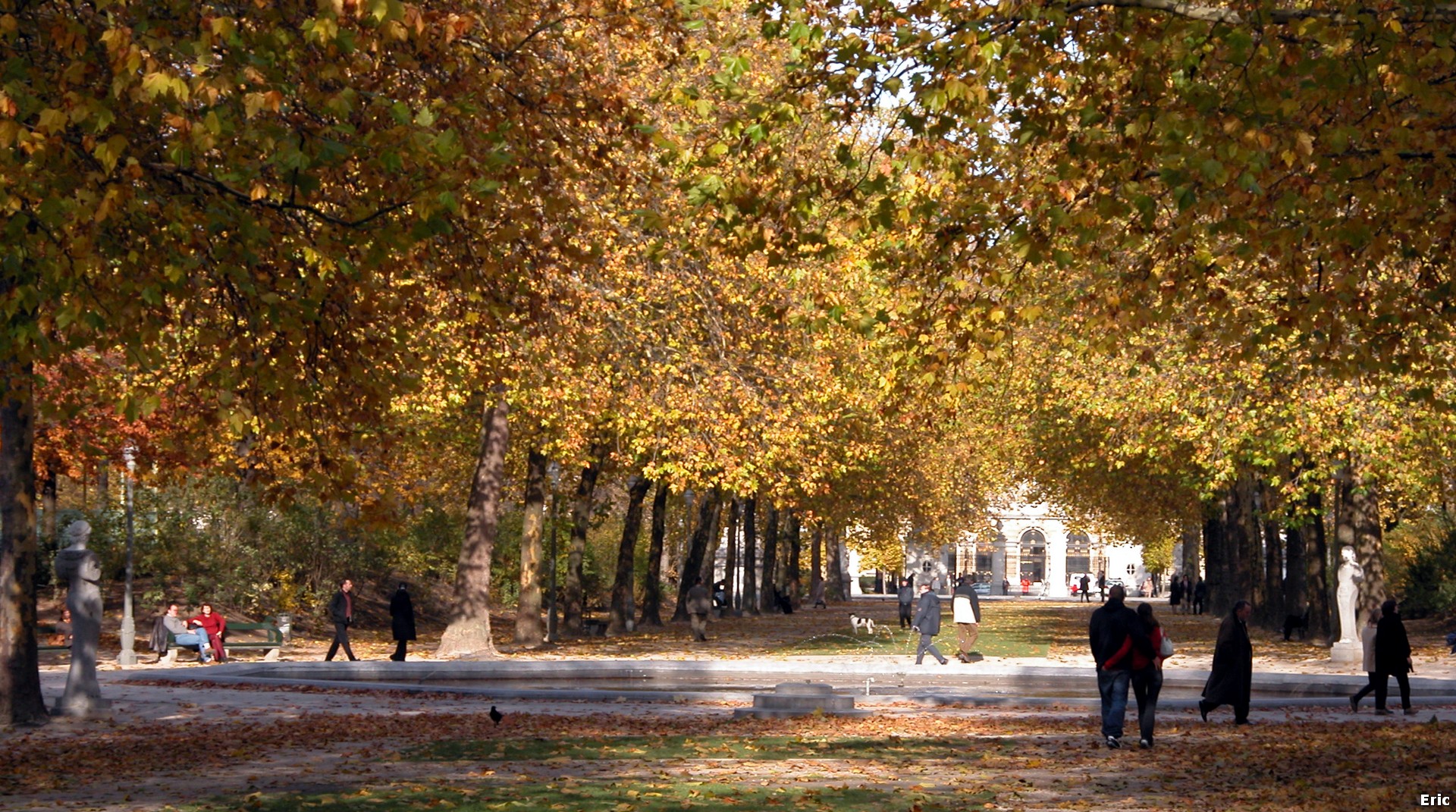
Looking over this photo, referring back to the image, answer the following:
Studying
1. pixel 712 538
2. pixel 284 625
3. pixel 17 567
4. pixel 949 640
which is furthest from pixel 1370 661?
pixel 712 538

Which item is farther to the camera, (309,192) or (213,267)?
(213,267)

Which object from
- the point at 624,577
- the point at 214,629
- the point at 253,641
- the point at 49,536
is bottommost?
the point at 253,641

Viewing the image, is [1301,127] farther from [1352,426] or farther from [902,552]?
[902,552]

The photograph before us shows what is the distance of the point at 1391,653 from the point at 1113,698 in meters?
5.27

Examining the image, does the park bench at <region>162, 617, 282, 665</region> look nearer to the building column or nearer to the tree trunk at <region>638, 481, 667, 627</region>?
the tree trunk at <region>638, 481, 667, 627</region>

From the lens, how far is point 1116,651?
16.6 m

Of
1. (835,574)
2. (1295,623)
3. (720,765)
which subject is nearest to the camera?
(720,765)

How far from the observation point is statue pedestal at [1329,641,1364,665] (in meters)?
30.7

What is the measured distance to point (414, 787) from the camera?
526 inches

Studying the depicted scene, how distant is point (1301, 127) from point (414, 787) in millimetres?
8124

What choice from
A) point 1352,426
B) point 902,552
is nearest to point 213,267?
point 1352,426

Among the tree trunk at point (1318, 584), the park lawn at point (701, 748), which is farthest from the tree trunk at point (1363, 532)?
the park lawn at point (701, 748)

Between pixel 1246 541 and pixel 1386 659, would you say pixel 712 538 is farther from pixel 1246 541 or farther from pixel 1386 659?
pixel 1386 659

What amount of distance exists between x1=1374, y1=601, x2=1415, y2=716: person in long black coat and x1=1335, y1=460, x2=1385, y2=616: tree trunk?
13.3 meters
